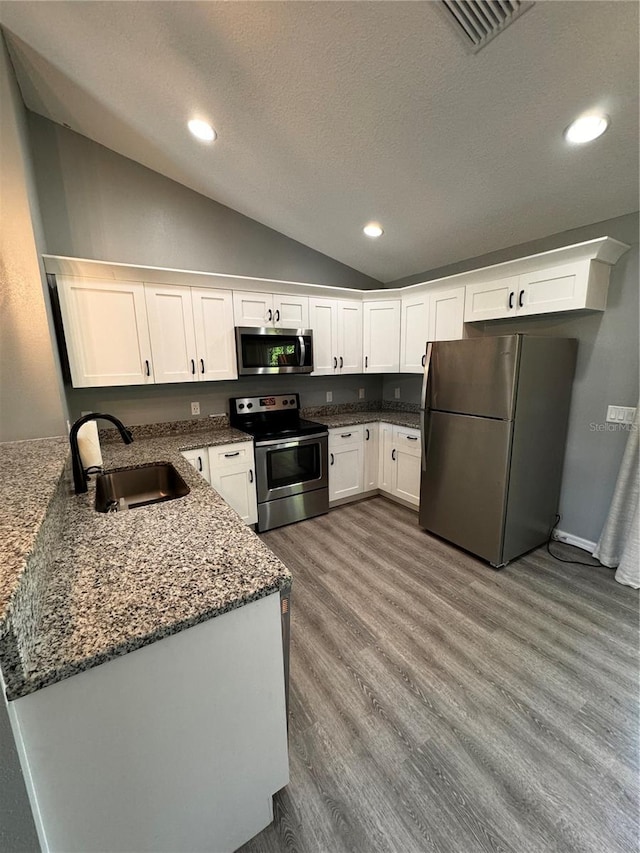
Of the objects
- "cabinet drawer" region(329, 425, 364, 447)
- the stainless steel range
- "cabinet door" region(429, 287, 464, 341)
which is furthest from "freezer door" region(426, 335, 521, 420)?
the stainless steel range

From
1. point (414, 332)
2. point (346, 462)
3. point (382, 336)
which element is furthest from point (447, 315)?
point (346, 462)

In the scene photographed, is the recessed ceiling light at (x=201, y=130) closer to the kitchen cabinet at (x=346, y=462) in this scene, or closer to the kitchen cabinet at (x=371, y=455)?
the kitchen cabinet at (x=346, y=462)

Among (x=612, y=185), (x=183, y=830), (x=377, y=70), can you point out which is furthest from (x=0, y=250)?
(x=612, y=185)

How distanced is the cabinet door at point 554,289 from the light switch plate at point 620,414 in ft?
2.54

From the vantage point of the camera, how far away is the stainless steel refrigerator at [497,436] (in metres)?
2.23

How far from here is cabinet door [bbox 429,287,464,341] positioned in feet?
9.64

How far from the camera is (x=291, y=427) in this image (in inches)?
122

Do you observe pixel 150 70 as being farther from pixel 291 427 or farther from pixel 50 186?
pixel 291 427

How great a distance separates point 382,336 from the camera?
11.7 ft

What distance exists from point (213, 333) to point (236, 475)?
1.19 metres

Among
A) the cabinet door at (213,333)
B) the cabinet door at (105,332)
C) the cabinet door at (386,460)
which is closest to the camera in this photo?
the cabinet door at (105,332)

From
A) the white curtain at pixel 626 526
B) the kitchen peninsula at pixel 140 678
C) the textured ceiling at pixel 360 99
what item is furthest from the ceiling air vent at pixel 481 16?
the white curtain at pixel 626 526

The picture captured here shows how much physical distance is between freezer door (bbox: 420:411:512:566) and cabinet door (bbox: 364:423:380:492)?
0.78 meters

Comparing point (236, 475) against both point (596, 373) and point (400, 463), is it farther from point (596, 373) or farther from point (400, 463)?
point (596, 373)
